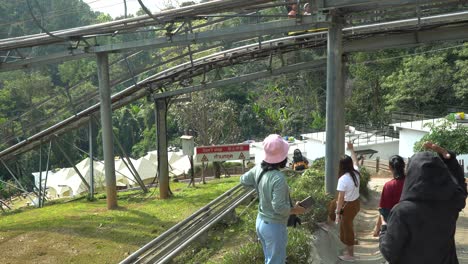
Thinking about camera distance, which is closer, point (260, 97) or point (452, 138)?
point (452, 138)

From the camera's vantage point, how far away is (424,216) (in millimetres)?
3072

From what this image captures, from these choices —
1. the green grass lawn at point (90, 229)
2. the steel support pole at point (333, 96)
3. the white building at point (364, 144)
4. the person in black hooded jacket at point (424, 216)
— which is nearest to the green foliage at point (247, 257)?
the person in black hooded jacket at point (424, 216)

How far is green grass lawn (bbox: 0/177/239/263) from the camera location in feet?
25.7

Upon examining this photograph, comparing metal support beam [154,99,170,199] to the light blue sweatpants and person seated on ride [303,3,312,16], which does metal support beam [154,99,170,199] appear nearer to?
person seated on ride [303,3,312,16]

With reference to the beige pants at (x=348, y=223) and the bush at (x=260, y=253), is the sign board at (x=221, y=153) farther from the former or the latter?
the bush at (x=260, y=253)

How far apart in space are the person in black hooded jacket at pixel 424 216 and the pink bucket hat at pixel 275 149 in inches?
46.6

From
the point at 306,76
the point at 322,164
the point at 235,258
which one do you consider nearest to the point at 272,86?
the point at 306,76

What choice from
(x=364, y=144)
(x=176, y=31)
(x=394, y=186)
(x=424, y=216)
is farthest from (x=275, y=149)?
(x=364, y=144)

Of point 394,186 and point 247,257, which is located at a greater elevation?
point 394,186

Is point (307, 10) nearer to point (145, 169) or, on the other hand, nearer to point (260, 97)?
point (145, 169)

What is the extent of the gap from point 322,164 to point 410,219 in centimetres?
791

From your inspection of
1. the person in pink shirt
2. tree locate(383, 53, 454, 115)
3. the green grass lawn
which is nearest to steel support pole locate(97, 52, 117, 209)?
the green grass lawn

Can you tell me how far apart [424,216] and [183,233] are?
4.21 m

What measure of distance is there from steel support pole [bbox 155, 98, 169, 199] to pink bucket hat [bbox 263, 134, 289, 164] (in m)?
9.40
